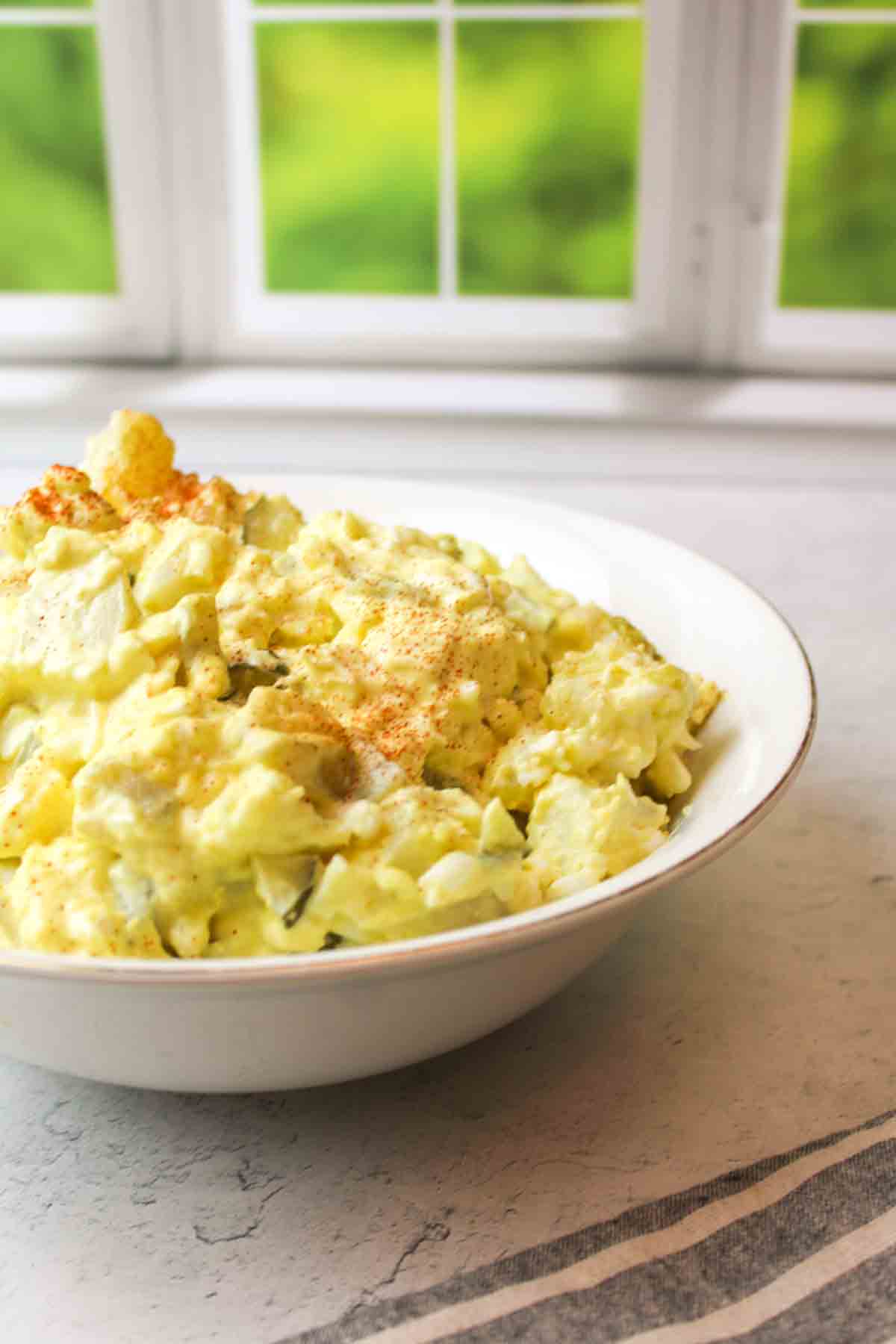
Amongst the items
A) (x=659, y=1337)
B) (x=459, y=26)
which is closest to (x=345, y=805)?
(x=659, y=1337)

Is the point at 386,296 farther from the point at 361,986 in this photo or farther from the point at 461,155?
the point at 361,986

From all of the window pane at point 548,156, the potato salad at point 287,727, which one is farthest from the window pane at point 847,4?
the potato salad at point 287,727

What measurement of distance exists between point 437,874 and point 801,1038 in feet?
1.07

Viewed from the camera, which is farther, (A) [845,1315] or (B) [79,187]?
(B) [79,187]

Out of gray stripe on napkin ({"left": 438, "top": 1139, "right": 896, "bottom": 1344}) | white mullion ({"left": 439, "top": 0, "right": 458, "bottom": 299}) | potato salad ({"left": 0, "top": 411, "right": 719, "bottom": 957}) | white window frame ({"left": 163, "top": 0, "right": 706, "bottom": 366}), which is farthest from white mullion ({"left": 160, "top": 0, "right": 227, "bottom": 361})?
gray stripe on napkin ({"left": 438, "top": 1139, "right": 896, "bottom": 1344})

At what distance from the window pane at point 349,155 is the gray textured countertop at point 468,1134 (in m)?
2.00

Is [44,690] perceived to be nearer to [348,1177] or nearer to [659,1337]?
[348,1177]

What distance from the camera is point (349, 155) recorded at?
2859 mm

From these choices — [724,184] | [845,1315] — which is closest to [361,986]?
[845,1315]

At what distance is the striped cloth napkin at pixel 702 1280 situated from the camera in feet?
Result: 2.55

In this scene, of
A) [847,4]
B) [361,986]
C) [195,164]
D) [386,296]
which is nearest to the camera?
[361,986]

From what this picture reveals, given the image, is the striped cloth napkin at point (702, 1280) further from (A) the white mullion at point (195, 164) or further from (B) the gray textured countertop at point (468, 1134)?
(A) the white mullion at point (195, 164)

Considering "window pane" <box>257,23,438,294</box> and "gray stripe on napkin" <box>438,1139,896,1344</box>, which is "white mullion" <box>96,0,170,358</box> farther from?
"gray stripe on napkin" <box>438,1139,896,1344</box>

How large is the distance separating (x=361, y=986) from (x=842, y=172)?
7.84 ft
